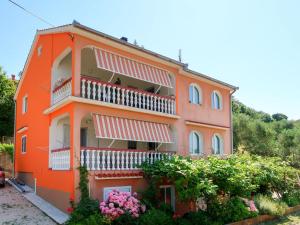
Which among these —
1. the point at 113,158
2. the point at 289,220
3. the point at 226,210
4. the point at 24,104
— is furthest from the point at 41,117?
the point at 289,220

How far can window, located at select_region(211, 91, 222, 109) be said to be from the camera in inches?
1149

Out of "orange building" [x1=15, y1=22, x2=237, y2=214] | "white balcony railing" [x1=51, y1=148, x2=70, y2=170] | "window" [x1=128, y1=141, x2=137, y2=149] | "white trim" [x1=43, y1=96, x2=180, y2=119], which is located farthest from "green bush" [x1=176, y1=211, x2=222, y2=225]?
"window" [x1=128, y1=141, x2=137, y2=149]

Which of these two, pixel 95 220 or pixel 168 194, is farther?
pixel 168 194

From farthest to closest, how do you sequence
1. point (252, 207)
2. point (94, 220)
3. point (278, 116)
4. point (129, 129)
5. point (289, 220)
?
1. point (278, 116)
2. point (289, 220)
3. point (129, 129)
4. point (252, 207)
5. point (94, 220)

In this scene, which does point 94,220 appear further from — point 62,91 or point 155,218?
point 62,91

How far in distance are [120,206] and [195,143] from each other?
1241 centimetres

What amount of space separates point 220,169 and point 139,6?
9951mm

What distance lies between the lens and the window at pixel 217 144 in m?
29.0

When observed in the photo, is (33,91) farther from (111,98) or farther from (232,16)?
(232,16)

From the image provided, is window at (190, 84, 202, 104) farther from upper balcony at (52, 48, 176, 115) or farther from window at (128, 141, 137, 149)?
window at (128, 141, 137, 149)

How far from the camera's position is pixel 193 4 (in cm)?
1578

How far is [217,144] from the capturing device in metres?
29.6

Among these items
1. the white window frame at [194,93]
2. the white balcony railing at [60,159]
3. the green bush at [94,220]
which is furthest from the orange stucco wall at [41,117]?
the white window frame at [194,93]

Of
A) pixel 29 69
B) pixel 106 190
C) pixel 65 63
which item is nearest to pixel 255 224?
pixel 106 190
